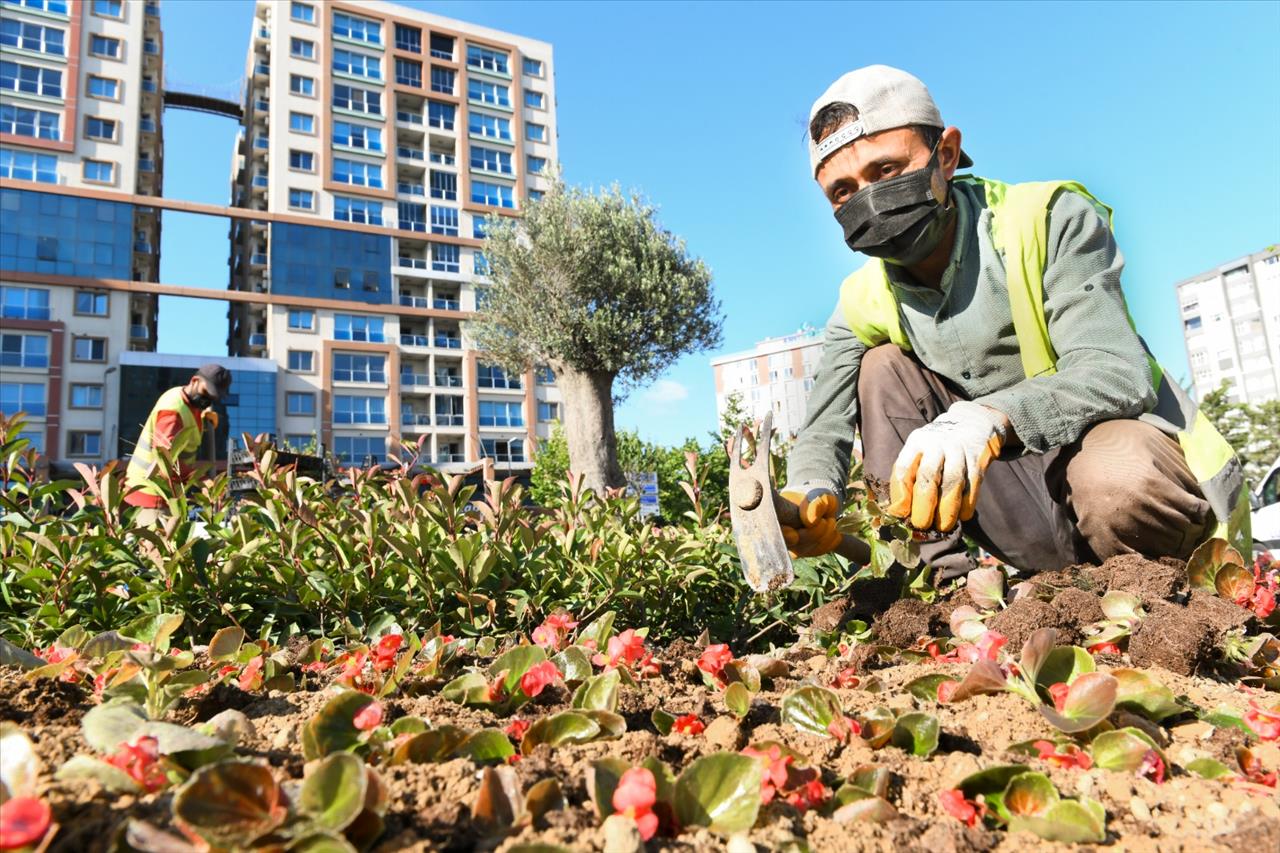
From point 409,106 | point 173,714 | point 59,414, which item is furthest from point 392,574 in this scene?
point 409,106

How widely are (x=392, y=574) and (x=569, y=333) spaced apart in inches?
628

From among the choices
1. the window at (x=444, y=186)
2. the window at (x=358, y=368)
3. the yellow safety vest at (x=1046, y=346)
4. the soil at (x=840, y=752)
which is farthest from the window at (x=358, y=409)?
the soil at (x=840, y=752)

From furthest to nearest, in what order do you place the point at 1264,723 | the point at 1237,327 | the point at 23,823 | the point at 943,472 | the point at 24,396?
the point at 1237,327 < the point at 24,396 < the point at 943,472 < the point at 1264,723 < the point at 23,823

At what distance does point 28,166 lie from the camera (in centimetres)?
3416

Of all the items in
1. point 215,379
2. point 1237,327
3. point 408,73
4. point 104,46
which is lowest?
point 215,379

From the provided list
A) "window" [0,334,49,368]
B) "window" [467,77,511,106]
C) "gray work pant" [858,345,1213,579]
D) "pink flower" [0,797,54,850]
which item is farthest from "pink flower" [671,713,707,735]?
"window" [467,77,511,106]

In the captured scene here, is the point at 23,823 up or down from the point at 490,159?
down

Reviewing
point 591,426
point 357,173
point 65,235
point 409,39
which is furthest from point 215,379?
point 409,39

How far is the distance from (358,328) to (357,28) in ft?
58.5

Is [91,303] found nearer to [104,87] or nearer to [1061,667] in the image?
[104,87]

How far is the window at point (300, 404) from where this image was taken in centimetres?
3712

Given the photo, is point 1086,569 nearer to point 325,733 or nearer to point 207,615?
point 325,733

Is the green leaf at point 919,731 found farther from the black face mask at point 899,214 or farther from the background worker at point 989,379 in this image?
the black face mask at point 899,214

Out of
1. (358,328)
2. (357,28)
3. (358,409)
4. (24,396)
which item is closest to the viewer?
(24,396)
